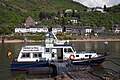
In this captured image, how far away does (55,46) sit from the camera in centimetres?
4388

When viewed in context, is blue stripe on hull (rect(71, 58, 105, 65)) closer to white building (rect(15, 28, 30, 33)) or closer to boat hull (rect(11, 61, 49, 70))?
boat hull (rect(11, 61, 49, 70))

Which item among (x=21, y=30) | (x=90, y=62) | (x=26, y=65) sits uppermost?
(x=21, y=30)

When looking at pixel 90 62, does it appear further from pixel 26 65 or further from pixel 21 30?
pixel 21 30

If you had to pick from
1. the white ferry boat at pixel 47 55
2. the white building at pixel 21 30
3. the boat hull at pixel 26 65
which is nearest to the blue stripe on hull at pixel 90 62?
the white ferry boat at pixel 47 55

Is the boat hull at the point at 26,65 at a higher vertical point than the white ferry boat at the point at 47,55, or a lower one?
lower

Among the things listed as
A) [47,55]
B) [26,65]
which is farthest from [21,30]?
[26,65]

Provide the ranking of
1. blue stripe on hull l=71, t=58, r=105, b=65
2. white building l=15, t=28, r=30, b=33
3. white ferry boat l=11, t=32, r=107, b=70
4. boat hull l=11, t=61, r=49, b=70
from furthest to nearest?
white building l=15, t=28, r=30, b=33
blue stripe on hull l=71, t=58, r=105, b=65
white ferry boat l=11, t=32, r=107, b=70
boat hull l=11, t=61, r=49, b=70

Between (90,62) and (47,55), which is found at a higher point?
(47,55)

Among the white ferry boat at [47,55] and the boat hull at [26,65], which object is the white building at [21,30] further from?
the boat hull at [26,65]

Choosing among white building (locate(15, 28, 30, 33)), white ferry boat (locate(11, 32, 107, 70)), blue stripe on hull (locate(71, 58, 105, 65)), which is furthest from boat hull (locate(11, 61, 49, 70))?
white building (locate(15, 28, 30, 33))

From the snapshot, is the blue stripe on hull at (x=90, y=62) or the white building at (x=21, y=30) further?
the white building at (x=21, y=30)

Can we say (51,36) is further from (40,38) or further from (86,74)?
(40,38)

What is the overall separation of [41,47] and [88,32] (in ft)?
483

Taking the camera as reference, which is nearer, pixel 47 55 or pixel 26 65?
pixel 26 65
